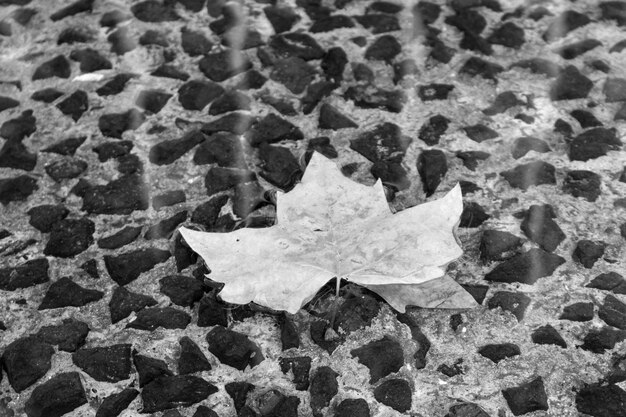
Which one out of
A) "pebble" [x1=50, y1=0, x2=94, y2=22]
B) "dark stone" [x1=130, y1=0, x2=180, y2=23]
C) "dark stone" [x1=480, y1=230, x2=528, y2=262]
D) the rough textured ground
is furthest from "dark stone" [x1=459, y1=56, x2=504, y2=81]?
"pebble" [x1=50, y1=0, x2=94, y2=22]

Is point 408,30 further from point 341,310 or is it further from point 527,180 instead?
point 341,310

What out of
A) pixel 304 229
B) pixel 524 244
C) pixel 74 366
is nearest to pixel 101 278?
pixel 74 366

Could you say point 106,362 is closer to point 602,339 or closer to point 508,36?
point 602,339

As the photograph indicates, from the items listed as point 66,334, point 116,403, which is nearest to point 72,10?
point 66,334

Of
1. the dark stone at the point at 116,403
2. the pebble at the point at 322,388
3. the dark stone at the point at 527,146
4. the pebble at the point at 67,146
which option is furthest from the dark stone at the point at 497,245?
the pebble at the point at 67,146

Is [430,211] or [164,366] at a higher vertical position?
[430,211]

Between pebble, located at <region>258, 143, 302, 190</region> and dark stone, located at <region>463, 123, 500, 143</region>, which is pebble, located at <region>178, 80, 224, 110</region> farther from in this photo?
dark stone, located at <region>463, 123, 500, 143</region>
